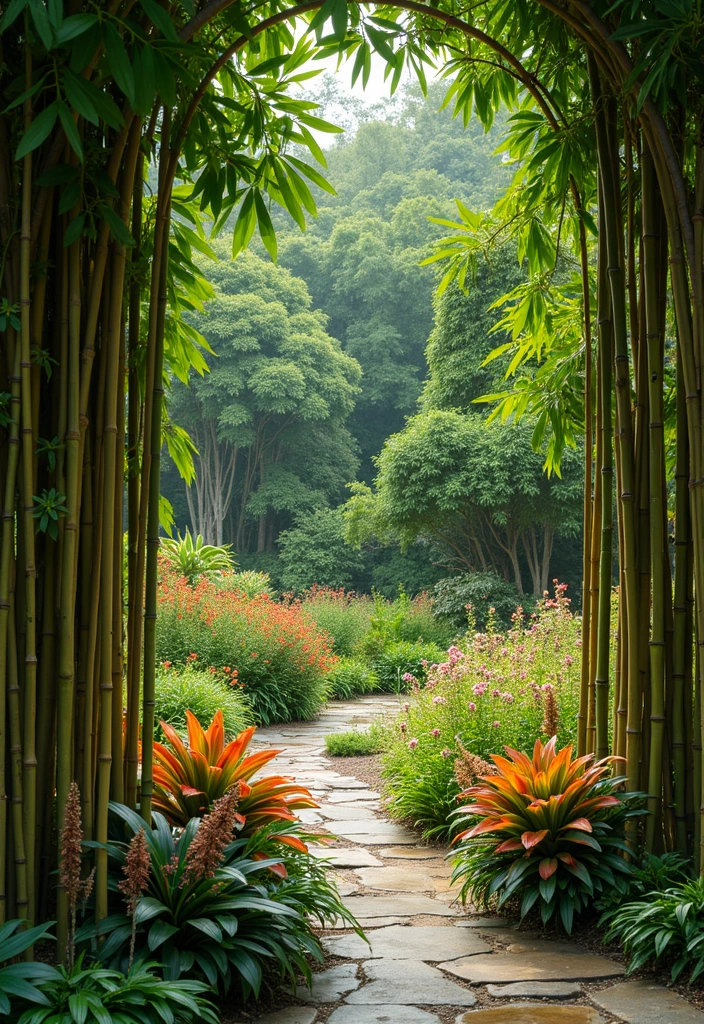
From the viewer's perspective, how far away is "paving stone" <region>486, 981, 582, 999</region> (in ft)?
7.47

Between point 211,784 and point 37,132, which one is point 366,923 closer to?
point 211,784

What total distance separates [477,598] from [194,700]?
316 inches

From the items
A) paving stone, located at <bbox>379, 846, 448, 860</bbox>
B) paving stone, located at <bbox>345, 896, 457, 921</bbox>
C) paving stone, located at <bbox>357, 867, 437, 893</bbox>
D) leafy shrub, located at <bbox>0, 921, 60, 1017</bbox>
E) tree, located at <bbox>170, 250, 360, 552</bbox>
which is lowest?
paving stone, located at <bbox>379, 846, 448, 860</bbox>

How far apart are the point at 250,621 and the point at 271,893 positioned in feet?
17.4

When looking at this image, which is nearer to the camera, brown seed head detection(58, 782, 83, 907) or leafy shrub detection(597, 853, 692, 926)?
brown seed head detection(58, 782, 83, 907)

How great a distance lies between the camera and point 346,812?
455cm

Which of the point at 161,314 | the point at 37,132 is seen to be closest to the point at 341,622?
the point at 161,314

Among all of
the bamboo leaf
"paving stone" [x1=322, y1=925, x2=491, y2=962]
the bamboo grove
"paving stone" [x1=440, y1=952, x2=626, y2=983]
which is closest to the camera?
the bamboo leaf

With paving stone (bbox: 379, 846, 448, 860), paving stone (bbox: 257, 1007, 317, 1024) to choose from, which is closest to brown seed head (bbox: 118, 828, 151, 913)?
paving stone (bbox: 257, 1007, 317, 1024)

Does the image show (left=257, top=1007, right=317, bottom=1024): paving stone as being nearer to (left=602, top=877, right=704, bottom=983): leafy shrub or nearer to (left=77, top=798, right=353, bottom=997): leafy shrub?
(left=77, top=798, right=353, bottom=997): leafy shrub

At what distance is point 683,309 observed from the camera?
2.57m

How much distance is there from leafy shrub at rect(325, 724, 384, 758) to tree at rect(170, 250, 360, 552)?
15.2 meters

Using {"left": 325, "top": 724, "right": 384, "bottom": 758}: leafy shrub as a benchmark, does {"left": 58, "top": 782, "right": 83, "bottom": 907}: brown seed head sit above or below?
above

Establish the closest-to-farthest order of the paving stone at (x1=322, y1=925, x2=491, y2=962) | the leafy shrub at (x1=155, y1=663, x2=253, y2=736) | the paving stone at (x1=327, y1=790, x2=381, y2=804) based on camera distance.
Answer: the paving stone at (x1=322, y1=925, x2=491, y2=962) < the paving stone at (x1=327, y1=790, x2=381, y2=804) < the leafy shrub at (x1=155, y1=663, x2=253, y2=736)
